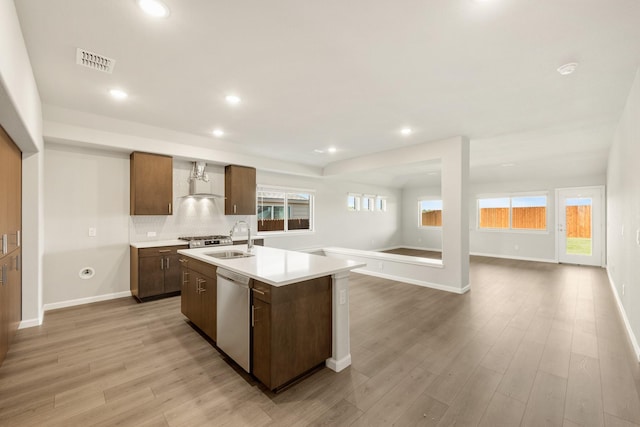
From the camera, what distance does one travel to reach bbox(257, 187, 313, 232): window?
6.46 m

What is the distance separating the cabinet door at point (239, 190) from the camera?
5340 millimetres

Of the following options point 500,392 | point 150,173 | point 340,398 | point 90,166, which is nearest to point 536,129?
point 500,392

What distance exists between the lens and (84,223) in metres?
4.05

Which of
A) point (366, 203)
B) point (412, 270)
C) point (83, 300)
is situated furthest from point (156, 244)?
point (366, 203)

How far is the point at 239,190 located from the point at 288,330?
3851 millimetres

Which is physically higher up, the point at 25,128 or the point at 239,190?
the point at 25,128

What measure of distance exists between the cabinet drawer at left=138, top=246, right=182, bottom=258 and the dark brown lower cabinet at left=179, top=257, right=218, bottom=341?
1.08 meters

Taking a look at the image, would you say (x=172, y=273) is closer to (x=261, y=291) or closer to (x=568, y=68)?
(x=261, y=291)

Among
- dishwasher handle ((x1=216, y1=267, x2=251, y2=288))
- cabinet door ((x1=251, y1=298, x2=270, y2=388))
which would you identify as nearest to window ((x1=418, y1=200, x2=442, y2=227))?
dishwasher handle ((x1=216, y1=267, x2=251, y2=288))

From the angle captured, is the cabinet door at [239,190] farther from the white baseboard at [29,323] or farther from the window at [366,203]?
the window at [366,203]

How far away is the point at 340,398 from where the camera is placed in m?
1.96

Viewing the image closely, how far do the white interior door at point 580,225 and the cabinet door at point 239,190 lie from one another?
7.91 meters

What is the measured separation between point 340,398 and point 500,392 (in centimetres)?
120

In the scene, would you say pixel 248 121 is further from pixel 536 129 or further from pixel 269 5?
pixel 536 129
